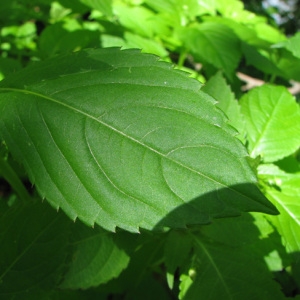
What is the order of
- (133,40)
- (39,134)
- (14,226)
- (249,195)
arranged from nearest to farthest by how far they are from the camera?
(249,195) < (39,134) < (14,226) < (133,40)

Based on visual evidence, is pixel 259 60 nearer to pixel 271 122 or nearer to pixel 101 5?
pixel 271 122

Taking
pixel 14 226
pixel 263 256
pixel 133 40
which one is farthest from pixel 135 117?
pixel 133 40

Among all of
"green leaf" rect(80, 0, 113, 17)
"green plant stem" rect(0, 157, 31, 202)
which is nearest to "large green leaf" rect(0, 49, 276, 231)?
"green plant stem" rect(0, 157, 31, 202)

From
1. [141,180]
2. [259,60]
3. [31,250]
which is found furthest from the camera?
[259,60]

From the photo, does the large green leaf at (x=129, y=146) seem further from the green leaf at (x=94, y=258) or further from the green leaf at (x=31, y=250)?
the green leaf at (x=94, y=258)

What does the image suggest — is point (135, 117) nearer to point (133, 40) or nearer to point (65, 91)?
point (65, 91)

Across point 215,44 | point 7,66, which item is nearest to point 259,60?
point 215,44

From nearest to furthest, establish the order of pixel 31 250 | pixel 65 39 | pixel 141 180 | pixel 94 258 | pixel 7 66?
pixel 141 180 → pixel 31 250 → pixel 94 258 → pixel 7 66 → pixel 65 39

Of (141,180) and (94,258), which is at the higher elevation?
(141,180)
